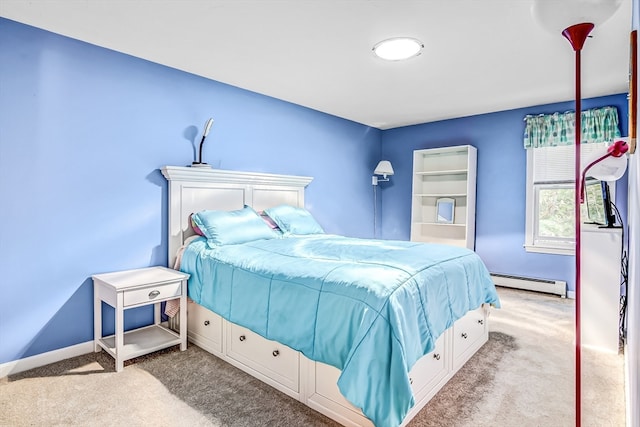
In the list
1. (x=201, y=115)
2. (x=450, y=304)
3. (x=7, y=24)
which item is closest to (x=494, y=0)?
(x=450, y=304)

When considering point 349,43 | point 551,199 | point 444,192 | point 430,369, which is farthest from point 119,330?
point 551,199

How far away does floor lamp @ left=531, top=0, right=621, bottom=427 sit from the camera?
36.1 inches

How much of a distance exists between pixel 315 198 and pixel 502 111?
103 inches

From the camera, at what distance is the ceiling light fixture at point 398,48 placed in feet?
8.31

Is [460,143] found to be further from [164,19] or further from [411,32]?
[164,19]

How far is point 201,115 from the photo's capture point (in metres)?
3.23

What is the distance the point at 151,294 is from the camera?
2.38 metres

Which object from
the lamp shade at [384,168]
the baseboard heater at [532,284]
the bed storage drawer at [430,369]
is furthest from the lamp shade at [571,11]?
the lamp shade at [384,168]

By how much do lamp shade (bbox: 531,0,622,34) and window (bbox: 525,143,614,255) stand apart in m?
3.75

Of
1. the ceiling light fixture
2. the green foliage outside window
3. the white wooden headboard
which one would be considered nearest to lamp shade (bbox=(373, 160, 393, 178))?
the white wooden headboard

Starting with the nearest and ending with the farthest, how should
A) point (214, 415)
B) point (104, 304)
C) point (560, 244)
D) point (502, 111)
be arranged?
point (214, 415) < point (104, 304) < point (560, 244) < point (502, 111)

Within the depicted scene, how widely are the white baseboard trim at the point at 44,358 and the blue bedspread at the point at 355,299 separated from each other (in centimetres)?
85

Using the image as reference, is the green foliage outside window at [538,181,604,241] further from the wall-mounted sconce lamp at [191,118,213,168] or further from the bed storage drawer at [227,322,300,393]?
the wall-mounted sconce lamp at [191,118,213,168]

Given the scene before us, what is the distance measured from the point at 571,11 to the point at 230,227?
7.99 ft
